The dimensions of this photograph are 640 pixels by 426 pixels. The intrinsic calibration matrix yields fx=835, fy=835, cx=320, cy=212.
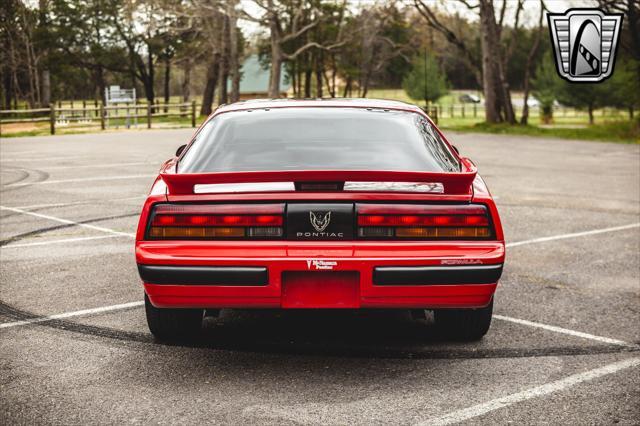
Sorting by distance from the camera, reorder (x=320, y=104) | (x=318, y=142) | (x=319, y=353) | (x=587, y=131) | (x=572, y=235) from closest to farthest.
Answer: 1. (x=319, y=353)
2. (x=318, y=142)
3. (x=320, y=104)
4. (x=572, y=235)
5. (x=587, y=131)

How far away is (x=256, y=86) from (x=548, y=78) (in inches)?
1765

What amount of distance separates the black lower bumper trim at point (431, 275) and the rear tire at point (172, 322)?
48.9 inches

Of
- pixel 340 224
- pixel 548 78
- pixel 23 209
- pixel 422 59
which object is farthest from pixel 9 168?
pixel 422 59

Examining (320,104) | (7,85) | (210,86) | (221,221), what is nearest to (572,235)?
(320,104)

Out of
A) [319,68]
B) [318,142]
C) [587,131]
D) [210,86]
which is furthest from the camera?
[319,68]

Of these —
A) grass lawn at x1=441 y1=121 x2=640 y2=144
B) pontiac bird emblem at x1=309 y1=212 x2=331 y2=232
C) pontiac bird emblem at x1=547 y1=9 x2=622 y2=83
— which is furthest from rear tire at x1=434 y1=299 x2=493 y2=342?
grass lawn at x1=441 y1=121 x2=640 y2=144

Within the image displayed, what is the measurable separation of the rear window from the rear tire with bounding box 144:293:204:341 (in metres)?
0.79

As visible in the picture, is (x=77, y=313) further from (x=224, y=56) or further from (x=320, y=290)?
(x=224, y=56)

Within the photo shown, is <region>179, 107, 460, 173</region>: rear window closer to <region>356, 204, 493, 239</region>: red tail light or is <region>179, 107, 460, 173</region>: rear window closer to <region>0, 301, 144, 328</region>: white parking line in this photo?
<region>356, 204, 493, 239</region>: red tail light

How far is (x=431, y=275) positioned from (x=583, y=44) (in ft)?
8.24

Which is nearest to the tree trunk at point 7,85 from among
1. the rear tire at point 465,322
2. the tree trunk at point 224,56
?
the tree trunk at point 224,56

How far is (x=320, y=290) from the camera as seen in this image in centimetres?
398

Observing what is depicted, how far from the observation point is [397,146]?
4832 millimetres

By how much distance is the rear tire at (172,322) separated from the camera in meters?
4.59
